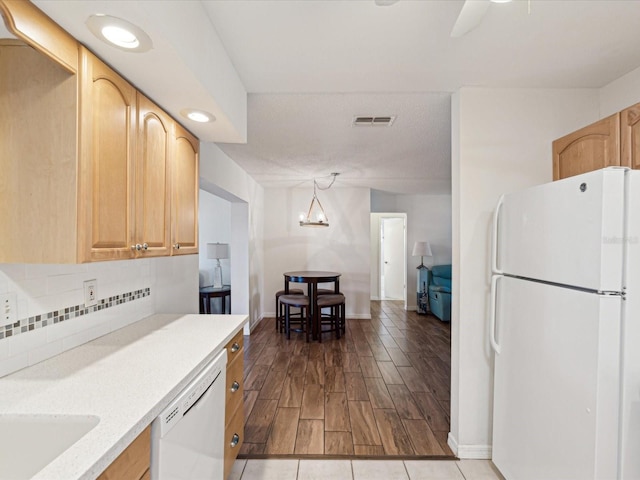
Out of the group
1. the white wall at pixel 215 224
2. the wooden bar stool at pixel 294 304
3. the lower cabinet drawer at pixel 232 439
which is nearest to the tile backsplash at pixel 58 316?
the lower cabinet drawer at pixel 232 439

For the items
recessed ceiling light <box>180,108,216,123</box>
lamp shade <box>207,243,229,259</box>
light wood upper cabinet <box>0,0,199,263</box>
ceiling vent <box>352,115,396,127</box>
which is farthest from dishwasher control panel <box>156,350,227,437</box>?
lamp shade <box>207,243,229,259</box>

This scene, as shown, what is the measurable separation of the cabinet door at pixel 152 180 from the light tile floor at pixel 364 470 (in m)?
1.44

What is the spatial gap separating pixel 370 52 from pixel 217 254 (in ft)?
13.2

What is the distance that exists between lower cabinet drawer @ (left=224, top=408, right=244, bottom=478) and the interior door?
598 centimetres

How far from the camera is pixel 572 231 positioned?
4.45 ft

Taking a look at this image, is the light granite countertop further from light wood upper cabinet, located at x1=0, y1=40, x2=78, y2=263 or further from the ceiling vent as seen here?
the ceiling vent

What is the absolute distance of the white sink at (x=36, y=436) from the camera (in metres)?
0.89

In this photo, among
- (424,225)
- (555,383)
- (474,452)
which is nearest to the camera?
(555,383)

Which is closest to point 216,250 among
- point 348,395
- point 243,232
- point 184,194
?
point 243,232

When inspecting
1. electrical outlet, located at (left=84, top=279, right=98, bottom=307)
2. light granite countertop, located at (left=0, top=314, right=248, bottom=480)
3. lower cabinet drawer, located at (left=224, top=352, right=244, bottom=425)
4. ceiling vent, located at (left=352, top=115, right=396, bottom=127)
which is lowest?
lower cabinet drawer, located at (left=224, top=352, right=244, bottom=425)

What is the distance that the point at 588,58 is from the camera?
178 cm

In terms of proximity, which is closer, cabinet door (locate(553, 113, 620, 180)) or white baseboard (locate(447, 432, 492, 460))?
cabinet door (locate(553, 113, 620, 180))

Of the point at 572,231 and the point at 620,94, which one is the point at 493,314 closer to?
the point at 572,231

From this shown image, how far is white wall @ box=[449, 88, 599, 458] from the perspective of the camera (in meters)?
2.08
